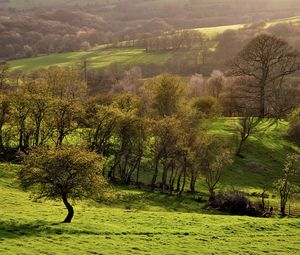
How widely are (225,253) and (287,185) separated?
28.9m

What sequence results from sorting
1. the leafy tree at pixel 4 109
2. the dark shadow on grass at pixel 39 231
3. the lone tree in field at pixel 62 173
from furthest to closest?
the leafy tree at pixel 4 109 → the lone tree in field at pixel 62 173 → the dark shadow on grass at pixel 39 231

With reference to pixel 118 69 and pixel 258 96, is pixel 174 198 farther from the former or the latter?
pixel 118 69

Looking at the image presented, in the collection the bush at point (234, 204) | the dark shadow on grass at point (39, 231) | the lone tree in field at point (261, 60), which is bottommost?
the bush at point (234, 204)

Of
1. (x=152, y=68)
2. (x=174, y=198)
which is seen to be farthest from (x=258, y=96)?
(x=152, y=68)

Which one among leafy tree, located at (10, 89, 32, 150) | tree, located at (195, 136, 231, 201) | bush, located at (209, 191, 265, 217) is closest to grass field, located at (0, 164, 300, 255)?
bush, located at (209, 191, 265, 217)

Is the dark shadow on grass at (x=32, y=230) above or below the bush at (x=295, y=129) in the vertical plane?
above

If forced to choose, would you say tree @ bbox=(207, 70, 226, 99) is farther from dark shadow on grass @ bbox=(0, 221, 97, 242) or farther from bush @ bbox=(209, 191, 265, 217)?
dark shadow on grass @ bbox=(0, 221, 97, 242)

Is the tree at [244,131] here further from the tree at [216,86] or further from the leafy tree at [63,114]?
the leafy tree at [63,114]

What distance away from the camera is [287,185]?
197ft

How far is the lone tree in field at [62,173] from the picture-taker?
1446 inches

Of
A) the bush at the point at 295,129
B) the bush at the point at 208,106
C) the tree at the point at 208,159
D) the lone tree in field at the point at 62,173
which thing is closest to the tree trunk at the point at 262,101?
the bush at the point at 208,106

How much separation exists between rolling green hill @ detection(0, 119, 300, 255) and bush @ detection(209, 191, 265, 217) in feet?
8.74

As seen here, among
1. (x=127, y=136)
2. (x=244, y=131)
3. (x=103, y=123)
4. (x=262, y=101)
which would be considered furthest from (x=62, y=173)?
(x=262, y=101)

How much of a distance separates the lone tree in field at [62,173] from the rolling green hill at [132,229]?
3098 mm
